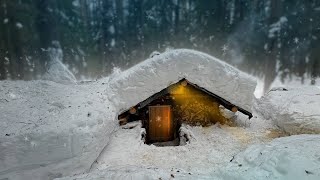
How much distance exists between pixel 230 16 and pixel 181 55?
23363 mm

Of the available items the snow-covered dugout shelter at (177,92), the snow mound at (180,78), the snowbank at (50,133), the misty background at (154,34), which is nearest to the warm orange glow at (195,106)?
the snow-covered dugout shelter at (177,92)

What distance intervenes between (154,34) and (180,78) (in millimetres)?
23683

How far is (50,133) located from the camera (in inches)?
422

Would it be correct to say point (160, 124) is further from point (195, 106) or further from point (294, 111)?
point (294, 111)

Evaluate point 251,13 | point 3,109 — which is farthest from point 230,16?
point 3,109

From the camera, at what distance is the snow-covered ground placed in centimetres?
781

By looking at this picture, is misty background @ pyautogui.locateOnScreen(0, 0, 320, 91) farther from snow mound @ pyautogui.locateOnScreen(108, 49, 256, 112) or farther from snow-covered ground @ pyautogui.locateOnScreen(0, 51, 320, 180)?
snow mound @ pyautogui.locateOnScreen(108, 49, 256, 112)

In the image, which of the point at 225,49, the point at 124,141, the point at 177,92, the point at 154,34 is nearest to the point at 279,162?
the point at 124,141

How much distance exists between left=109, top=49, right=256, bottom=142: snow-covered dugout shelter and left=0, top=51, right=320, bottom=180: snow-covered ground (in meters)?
0.08

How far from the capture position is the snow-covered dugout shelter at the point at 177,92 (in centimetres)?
1412

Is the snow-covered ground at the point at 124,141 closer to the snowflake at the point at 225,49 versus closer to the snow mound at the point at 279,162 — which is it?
the snow mound at the point at 279,162

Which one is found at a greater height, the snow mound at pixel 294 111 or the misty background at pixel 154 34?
the misty background at pixel 154 34

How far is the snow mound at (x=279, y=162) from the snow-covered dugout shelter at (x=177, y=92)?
19.7ft

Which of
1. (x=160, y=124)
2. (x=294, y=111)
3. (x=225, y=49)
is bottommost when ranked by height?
(x=160, y=124)
